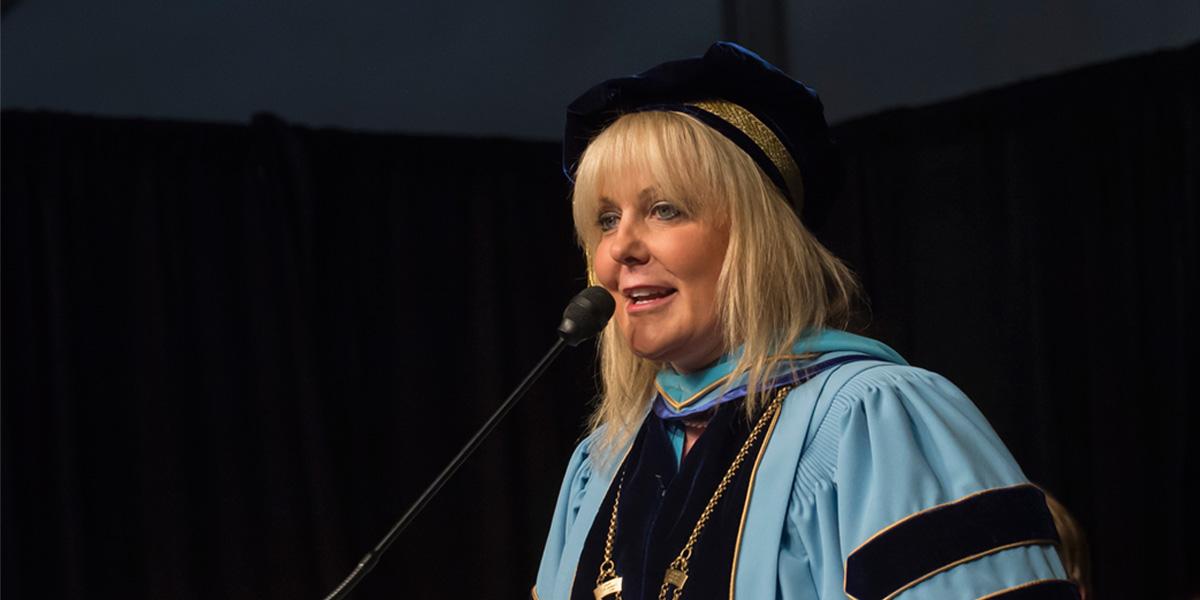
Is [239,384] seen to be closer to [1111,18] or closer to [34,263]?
[34,263]

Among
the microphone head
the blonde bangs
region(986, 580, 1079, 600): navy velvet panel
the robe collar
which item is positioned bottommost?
region(986, 580, 1079, 600): navy velvet panel

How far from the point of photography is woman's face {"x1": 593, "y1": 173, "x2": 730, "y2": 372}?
1.40 metres

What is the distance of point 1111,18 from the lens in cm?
315

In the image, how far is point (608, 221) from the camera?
1509mm

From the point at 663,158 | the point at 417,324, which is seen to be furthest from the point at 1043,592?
the point at 417,324

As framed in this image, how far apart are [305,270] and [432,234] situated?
43 centimetres

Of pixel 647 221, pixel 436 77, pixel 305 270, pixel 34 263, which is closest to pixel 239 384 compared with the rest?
pixel 305 270

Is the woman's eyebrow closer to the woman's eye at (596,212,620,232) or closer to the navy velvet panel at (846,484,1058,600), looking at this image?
the woman's eye at (596,212,620,232)

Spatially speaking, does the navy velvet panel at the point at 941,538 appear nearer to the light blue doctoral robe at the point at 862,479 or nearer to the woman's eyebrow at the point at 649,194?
the light blue doctoral robe at the point at 862,479

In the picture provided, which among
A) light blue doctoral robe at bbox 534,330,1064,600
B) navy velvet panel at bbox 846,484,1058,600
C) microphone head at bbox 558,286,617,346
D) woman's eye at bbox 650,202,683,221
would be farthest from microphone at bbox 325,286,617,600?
navy velvet panel at bbox 846,484,1058,600

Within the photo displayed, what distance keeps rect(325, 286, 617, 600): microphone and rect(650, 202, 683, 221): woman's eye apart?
0.11 m

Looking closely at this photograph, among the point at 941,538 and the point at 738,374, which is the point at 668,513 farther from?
the point at 941,538

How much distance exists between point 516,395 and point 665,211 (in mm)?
278

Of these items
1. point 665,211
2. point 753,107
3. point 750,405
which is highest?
point 753,107
